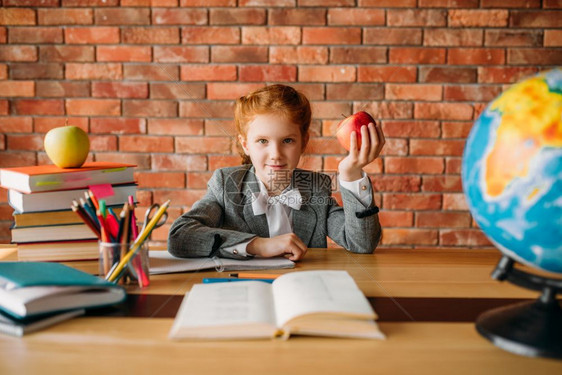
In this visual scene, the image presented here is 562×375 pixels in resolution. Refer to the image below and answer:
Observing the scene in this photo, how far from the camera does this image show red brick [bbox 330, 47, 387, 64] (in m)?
2.12

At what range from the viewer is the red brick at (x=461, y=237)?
2211mm

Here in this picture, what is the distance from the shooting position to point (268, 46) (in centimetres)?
212

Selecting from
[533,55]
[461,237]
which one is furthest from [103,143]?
[533,55]

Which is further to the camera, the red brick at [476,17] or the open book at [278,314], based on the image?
the red brick at [476,17]

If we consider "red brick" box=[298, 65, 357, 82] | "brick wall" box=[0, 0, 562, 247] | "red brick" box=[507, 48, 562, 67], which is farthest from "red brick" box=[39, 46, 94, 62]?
"red brick" box=[507, 48, 562, 67]

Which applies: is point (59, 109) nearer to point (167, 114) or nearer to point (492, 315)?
point (167, 114)

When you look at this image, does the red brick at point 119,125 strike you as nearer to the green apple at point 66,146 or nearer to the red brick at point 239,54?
the red brick at point 239,54

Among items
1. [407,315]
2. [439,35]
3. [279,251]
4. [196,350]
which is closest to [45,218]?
[279,251]

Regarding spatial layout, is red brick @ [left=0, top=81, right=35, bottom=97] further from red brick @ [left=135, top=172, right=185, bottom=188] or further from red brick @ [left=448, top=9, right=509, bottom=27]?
red brick @ [left=448, top=9, right=509, bottom=27]

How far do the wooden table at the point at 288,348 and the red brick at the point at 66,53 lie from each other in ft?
5.08

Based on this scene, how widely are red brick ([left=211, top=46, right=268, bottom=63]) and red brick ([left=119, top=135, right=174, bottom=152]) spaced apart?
0.40 m

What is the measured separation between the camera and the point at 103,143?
7.19ft

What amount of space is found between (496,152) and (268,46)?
62.6 inches

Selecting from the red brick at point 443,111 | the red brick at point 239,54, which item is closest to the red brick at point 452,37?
the red brick at point 443,111
